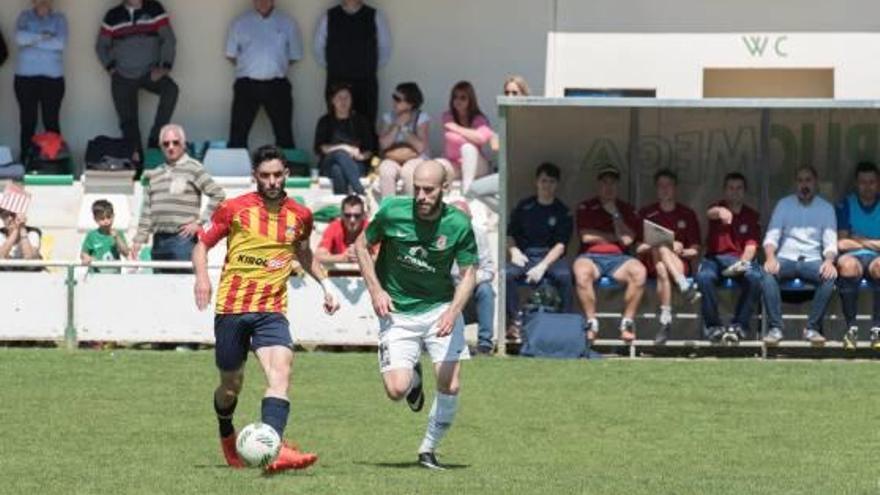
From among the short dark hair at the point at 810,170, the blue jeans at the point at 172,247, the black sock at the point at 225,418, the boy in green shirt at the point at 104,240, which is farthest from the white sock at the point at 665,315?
the black sock at the point at 225,418

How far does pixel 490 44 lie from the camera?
24.7 meters

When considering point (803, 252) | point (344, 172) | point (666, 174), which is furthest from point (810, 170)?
point (344, 172)

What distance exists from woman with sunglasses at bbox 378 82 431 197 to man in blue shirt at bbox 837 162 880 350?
4109 millimetres

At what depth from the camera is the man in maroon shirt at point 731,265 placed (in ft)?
68.2

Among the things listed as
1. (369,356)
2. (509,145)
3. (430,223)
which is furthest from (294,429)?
(509,145)

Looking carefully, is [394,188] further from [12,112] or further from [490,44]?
[12,112]

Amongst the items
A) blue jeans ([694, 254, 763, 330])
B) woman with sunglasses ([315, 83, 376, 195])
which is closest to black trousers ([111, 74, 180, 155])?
woman with sunglasses ([315, 83, 376, 195])

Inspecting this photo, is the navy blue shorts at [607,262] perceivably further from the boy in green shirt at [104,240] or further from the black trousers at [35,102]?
the black trousers at [35,102]

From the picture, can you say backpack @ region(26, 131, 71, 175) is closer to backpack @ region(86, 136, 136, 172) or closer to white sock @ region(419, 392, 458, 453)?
backpack @ region(86, 136, 136, 172)

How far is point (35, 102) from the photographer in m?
24.2

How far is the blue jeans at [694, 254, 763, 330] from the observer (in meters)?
20.8

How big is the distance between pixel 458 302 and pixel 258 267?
41.8 inches

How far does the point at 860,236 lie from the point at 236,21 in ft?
23.2

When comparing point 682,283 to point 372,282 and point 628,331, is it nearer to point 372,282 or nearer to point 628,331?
point 628,331
